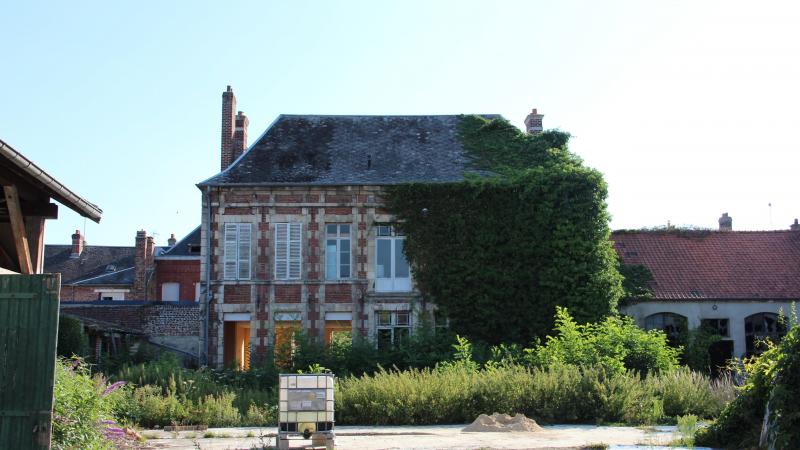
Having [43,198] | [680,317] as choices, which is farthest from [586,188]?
[43,198]

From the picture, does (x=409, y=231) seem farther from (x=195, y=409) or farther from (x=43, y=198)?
(x=43, y=198)

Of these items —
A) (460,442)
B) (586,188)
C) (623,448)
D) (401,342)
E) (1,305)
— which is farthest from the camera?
(586,188)

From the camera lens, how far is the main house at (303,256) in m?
25.6

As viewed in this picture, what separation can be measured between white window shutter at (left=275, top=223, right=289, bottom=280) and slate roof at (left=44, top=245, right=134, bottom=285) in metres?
17.8

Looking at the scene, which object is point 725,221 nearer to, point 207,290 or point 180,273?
point 207,290

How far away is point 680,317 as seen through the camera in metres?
26.4

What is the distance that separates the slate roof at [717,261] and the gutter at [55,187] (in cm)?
2053

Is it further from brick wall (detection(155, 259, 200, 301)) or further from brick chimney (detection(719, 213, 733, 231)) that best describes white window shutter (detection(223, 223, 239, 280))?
brick chimney (detection(719, 213, 733, 231))

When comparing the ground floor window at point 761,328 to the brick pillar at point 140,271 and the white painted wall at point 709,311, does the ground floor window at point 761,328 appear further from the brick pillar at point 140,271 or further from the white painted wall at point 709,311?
the brick pillar at point 140,271

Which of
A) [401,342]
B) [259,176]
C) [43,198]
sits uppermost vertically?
[259,176]

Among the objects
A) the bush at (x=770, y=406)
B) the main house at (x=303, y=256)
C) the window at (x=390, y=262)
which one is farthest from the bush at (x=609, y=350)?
the bush at (x=770, y=406)

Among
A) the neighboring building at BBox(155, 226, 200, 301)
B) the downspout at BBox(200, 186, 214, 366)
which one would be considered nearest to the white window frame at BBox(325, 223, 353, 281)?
the downspout at BBox(200, 186, 214, 366)

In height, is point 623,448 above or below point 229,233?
below

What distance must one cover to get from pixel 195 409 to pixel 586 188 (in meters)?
14.2
